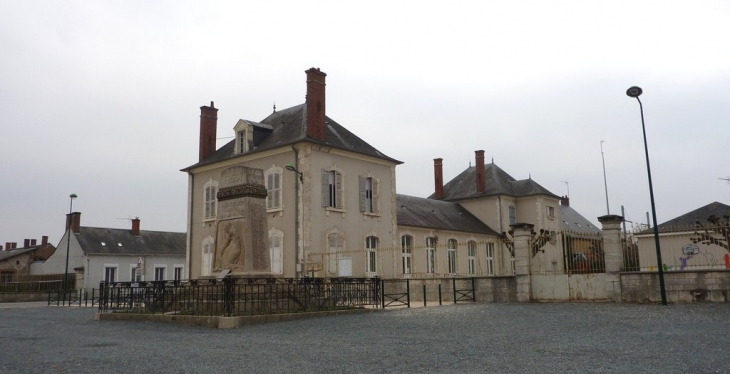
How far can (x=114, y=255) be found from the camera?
37.5 m

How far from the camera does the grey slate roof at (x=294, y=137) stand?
80.0ft

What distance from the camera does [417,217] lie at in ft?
101

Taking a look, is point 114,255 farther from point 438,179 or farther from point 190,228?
point 438,179

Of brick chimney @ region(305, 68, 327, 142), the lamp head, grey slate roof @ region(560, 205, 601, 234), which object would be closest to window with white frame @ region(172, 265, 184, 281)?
brick chimney @ region(305, 68, 327, 142)

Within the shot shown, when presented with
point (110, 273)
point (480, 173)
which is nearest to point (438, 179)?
point (480, 173)

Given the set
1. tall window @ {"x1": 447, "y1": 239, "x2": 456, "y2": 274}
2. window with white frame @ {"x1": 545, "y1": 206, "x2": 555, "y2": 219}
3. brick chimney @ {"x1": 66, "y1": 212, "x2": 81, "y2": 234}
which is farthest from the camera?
brick chimney @ {"x1": 66, "y1": 212, "x2": 81, "y2": 234}

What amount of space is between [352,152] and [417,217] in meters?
7.12

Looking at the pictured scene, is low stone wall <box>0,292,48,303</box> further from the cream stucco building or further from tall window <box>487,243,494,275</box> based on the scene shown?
tall window <box>487,243,494,275</box>

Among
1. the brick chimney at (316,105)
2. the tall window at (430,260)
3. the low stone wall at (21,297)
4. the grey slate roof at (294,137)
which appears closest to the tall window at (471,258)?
the tall window at (430,260)

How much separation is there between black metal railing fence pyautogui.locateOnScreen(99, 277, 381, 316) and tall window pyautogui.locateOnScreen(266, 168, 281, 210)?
27.6 feet

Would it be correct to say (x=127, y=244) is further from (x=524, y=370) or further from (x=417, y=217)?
(x=524, y=370)

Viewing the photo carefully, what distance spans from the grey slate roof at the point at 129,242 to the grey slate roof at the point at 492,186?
726 inches

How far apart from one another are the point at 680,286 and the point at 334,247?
12609 mm

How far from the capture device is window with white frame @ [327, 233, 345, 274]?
75.9ft
